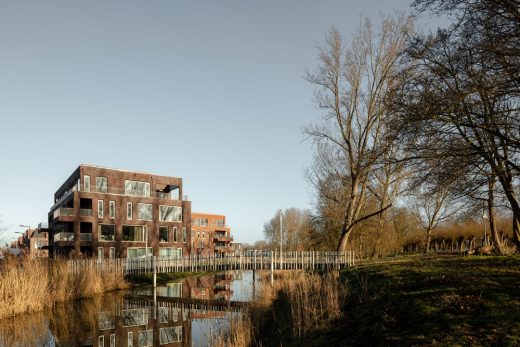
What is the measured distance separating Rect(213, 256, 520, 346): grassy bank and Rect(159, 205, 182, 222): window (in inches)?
1465

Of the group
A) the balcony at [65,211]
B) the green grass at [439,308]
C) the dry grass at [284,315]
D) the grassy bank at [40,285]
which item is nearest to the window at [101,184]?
the balcony at [65,211]

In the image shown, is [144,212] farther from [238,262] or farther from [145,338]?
[145,338]

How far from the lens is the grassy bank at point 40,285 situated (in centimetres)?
1712

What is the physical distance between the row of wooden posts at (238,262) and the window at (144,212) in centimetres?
1840

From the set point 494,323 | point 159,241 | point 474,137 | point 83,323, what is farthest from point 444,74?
point 159,241

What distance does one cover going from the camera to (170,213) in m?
50.0

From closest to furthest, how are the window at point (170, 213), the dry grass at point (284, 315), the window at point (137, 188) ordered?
the dry grass at point (284, 315) < the window at point (137, 188) < the window at point (170, 213)

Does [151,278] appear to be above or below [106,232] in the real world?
below

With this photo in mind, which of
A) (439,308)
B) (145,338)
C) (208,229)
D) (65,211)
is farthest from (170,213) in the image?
(439,308)

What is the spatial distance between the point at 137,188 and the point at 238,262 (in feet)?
86.3

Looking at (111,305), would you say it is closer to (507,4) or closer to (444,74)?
(444,74)

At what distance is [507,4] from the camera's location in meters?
8.41

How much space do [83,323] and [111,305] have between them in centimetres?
424

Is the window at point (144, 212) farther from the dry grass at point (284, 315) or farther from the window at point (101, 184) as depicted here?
the dry grass at point (284, 315)
